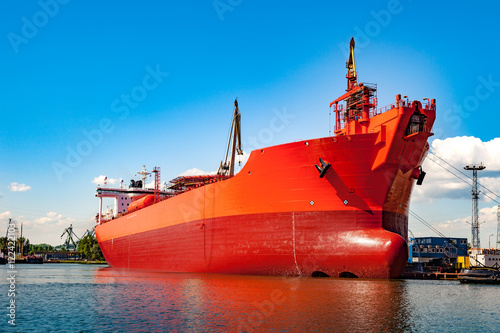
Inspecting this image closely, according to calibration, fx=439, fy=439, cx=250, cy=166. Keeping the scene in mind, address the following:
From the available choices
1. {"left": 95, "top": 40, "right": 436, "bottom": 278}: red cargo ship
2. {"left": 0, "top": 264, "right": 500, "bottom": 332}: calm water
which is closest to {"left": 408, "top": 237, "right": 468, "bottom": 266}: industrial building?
{"left": 95, "top": 40, "right": 436, "bottom": 278}: red cargo ship

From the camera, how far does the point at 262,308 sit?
1313 cm

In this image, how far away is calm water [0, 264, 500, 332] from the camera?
36.1 ft

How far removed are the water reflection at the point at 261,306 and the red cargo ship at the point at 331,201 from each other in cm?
138

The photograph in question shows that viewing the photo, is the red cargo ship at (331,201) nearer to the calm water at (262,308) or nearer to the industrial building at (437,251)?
the calm water at (262,308)

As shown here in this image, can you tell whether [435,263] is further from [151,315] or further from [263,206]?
[151,315]

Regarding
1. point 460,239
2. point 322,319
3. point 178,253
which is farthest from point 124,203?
point 322,319

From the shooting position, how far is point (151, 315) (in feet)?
40.6

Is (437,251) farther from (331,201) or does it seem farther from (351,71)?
(331,201)

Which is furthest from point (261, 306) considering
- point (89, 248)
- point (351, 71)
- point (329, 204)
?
point (89, 248)

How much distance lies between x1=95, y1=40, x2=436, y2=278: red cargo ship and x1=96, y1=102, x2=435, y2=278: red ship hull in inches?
1.8

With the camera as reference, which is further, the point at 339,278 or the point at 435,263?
the point at 435,263

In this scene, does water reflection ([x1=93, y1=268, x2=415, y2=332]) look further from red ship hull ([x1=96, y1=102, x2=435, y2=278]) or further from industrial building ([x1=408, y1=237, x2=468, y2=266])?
industrial building ([x1=408, y1=237, x2=468, y2=266])

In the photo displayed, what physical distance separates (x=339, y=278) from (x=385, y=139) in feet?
22.4

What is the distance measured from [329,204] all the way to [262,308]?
836 cm
